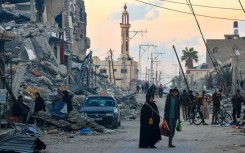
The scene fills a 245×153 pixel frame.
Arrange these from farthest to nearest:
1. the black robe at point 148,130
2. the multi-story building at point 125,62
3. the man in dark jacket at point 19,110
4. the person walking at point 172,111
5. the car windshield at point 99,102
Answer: the multi-story building at point 125,62 → the car windshield at point 99,102 → the man in dark jacket at point 19,110 → the person walking at point 172,111 → the black robe at point 148,130

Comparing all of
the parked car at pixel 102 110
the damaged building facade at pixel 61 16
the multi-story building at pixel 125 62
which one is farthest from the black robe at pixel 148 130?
the multi-story building at pixel 125 62

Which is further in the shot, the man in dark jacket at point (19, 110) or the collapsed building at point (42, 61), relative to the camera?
the collapsed building at point (42, 61)

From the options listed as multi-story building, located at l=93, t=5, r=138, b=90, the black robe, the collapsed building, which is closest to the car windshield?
the collapsed building

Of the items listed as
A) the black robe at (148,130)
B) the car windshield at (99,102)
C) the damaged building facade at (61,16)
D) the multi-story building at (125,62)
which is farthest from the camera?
the multi-story building at (125,62)

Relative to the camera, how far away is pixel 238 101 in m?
33.8

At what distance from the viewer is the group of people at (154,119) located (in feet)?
64.3

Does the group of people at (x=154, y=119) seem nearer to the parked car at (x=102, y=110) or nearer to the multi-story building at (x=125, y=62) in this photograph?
the parked car at (x=102, y=110)

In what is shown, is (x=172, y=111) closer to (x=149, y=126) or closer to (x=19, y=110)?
(x=149, y=126)

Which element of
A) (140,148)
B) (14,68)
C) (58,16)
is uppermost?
(58,16)

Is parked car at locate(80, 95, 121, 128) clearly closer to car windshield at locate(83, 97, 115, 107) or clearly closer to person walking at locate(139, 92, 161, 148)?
car windshield at locate(83, 97, 115, 107)

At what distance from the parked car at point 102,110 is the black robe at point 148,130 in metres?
9.35

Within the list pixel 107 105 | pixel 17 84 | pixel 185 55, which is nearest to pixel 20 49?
pixel 17 84

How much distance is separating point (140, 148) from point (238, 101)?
15.4 m

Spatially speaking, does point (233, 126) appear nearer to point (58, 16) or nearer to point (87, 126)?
point (87, 126)
